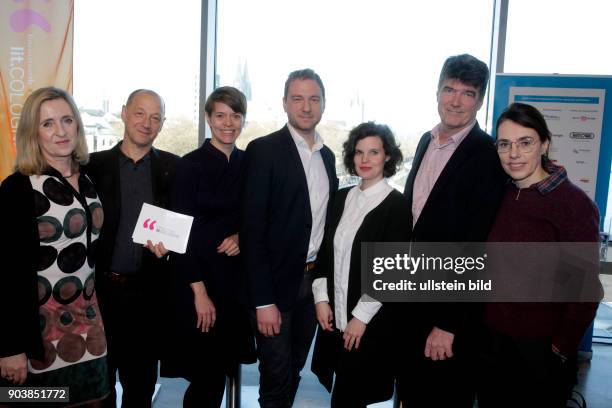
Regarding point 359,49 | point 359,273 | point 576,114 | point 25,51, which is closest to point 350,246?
point 359,273

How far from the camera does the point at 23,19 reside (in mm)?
3588

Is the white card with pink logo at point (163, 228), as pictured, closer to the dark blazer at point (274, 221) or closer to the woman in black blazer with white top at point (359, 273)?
the dark blazer at point (274, 221)

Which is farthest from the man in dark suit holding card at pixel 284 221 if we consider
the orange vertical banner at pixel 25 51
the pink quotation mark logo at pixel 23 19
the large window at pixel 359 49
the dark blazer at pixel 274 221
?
the pink quotation mark logo at pixel 23 19

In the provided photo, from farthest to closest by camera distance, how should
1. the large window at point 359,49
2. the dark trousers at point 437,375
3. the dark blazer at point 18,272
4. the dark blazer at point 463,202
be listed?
the large window at point 359,49 → the dark trousers at point 437,375 → the dark blazer at point 463,202 → the dark blazer at point 18,272

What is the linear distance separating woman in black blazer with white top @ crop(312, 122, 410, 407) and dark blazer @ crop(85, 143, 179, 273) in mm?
886

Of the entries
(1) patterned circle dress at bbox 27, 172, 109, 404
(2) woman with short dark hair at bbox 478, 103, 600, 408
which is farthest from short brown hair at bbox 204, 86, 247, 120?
(2) woman with short dark hair at bbox 478, 103, 600, 408

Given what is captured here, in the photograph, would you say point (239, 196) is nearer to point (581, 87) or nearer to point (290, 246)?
point (290, 246)

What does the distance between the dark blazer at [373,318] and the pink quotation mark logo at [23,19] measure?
332 centimetres

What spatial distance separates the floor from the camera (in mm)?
2900

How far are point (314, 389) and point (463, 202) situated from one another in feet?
6.56

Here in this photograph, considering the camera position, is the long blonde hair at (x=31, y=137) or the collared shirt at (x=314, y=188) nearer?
the long blonde hair at (x=31, y=137)

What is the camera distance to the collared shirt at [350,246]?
74.5 inches

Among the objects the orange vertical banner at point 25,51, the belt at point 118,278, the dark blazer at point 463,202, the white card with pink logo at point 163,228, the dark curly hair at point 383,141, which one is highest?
the orange vertical banner at point 25,51

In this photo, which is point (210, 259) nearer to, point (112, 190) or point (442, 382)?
point (112, 190)
